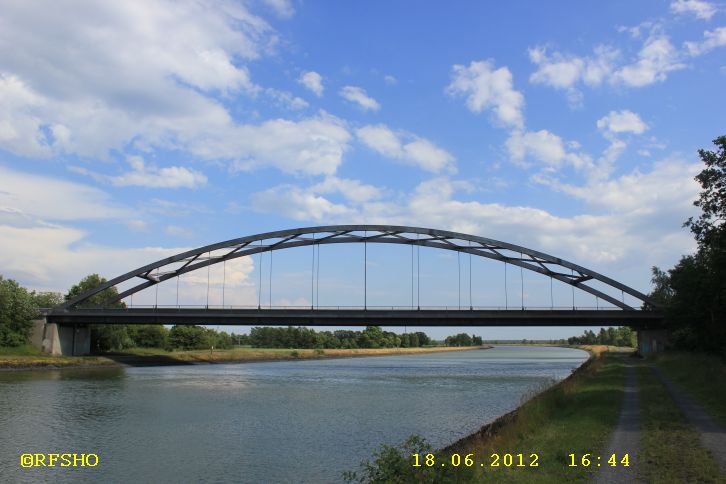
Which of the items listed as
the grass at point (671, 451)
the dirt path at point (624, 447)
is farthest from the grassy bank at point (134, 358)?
the grass at point (671, 451)

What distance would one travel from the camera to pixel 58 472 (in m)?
16.5

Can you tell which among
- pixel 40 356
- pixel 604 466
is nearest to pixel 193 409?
pixel 604 466

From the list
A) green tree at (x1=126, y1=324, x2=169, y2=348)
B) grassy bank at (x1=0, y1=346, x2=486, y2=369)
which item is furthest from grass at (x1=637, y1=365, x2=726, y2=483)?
green tree at (x1=126, y1=324, x2=169, y2=348)

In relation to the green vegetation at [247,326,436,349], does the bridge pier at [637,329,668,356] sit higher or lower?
higher

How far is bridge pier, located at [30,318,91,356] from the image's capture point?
66938 millimetres

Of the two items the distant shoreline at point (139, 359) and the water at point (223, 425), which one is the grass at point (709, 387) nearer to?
the water at point (223, 425)

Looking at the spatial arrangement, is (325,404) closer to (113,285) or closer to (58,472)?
(58,472)

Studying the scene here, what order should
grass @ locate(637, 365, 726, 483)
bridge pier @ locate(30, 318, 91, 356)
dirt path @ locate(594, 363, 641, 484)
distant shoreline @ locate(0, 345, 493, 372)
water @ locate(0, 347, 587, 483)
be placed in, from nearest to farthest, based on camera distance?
grass @ locate(637, 365, 726, 483)
dirt path @ locate(594, 363, 641, 484)
water @ locate(0, 347, 587, 483)
distant shoreline @ locate(0, 345, 493, 372)
bridge pier @ locate(30, 318, 91, 356)

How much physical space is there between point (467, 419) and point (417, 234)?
49.4 meters

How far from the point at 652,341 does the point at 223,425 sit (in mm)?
59482

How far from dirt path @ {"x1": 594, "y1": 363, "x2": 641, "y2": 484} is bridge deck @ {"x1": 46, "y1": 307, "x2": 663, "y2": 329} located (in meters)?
45.1

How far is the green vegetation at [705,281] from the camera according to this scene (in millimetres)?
32875

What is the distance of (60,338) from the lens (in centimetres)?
6862

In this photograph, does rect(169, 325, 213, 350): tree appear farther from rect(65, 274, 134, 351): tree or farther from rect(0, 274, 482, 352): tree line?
rect(65, 274, 134, 351): tree
